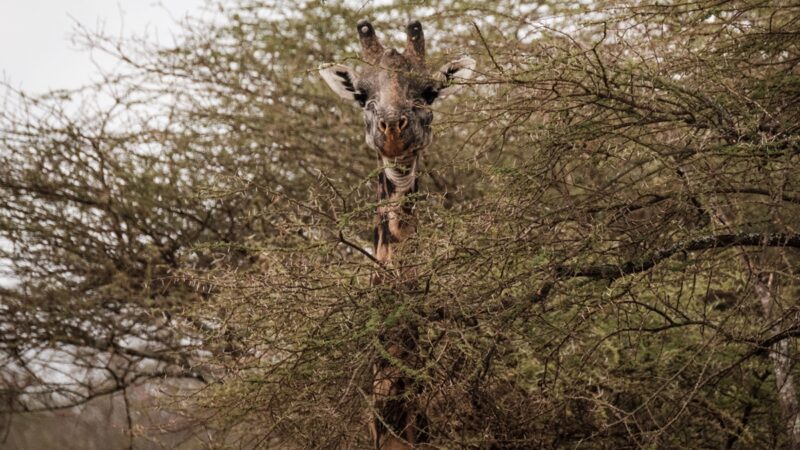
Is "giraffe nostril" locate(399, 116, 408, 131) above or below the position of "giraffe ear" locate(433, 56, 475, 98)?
below

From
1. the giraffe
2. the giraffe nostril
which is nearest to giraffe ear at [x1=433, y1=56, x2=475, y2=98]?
the giraffe

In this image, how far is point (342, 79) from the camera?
6062 millimetres

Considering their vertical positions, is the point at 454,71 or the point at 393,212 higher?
the point at 454,71

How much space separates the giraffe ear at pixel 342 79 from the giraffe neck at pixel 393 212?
1.89 ft

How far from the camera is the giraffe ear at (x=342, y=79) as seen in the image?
5.92m

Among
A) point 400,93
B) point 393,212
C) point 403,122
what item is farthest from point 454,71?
point 393,212

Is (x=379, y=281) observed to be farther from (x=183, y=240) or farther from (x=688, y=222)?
(x=183, y=240)

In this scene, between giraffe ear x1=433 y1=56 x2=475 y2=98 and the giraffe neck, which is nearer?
the giraffe neck

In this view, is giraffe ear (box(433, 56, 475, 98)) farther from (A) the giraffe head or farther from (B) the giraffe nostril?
(B) the giraffe nostril

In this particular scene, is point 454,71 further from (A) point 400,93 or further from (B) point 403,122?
(B) point 403,122

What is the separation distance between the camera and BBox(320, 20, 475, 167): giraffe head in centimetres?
544

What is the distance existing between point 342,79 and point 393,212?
115 centimetres

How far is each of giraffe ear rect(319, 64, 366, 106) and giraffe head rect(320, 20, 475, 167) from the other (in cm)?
2

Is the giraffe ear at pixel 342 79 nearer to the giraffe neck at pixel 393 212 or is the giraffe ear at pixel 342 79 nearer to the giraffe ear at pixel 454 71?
the giraffe ear at pixel 454 71
